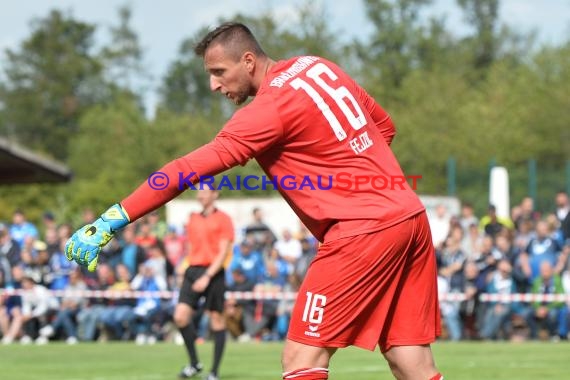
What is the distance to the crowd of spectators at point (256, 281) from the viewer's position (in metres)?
19.0

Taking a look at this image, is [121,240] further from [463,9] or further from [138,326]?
[463,9]

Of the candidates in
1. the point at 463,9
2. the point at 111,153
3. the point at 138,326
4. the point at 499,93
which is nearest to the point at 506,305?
the point at 138,326

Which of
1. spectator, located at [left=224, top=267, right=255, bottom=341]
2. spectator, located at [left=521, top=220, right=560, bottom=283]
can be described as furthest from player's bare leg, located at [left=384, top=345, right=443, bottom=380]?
spectator, located at [left=224, top=267, right=255, bottom=341]

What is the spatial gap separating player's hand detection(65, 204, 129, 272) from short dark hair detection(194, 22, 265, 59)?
40.5 inches

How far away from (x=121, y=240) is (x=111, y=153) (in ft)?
171

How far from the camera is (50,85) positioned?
303 feet

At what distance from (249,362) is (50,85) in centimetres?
8094

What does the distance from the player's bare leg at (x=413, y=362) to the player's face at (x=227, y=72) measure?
1.53 meters

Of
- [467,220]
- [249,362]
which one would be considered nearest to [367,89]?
[467,220]

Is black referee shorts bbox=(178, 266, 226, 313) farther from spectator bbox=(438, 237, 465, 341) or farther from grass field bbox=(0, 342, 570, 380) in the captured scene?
spectator bbox=(438, 237, 465, 341)

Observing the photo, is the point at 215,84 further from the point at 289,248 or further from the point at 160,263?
the point at 289,248

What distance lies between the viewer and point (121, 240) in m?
22.0

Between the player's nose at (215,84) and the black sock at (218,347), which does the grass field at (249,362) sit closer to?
the black sock at (218,347)

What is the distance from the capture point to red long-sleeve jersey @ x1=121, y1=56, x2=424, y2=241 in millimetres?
5586
